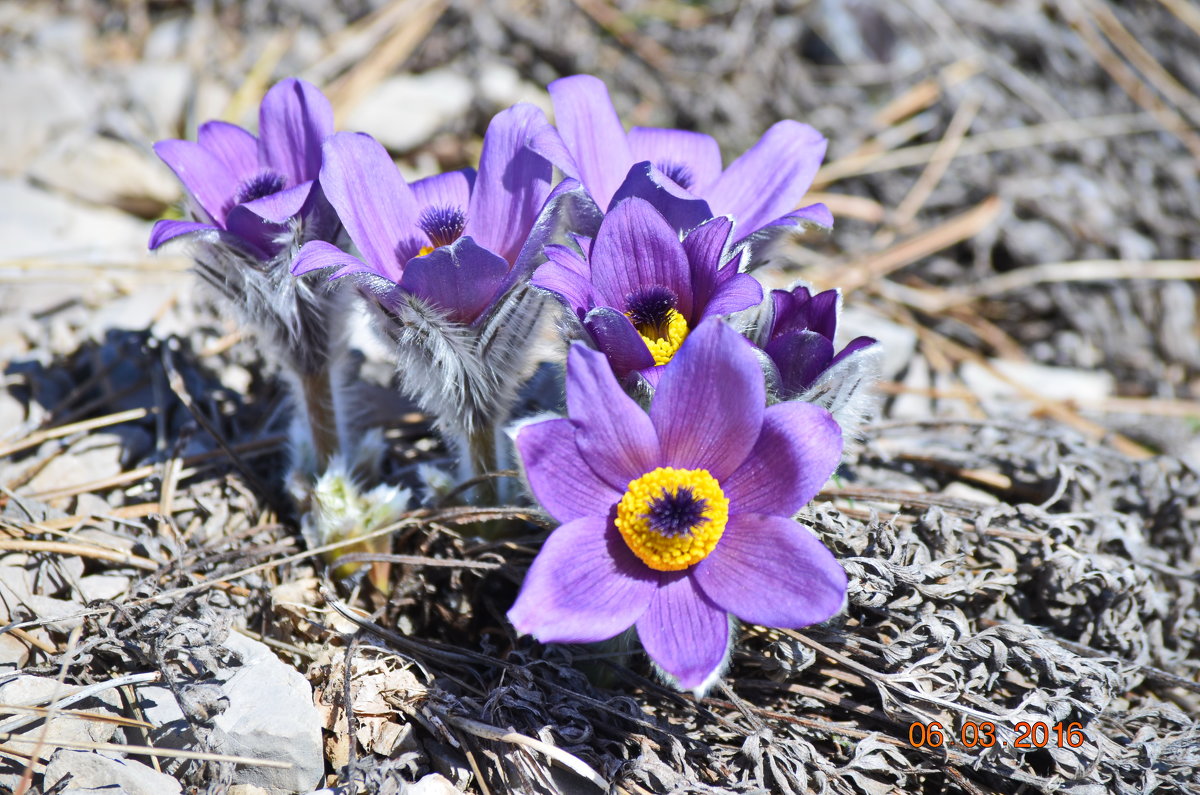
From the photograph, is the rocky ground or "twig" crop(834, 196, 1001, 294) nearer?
the rocky ground

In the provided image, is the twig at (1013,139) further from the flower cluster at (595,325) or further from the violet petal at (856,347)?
the violet petal at (856,347)

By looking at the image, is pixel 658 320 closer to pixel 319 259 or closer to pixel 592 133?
pixel 592 133

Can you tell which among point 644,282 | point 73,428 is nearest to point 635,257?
point 644,282

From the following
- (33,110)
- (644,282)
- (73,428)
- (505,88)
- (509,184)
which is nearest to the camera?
(644,282)

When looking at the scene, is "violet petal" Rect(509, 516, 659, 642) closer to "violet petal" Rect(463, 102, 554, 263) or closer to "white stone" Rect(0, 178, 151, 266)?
"violet petal" Rect(463, 102, 554, 263)

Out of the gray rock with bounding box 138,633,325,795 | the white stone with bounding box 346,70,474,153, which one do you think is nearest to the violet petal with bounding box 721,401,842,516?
the gray rock with bounding box 138,633,325,795

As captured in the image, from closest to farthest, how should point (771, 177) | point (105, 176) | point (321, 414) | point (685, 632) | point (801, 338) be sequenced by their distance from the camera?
point (685, 632) < point (801, 338) < point (771, 177) < point (321, 414) < point (105, 176)
